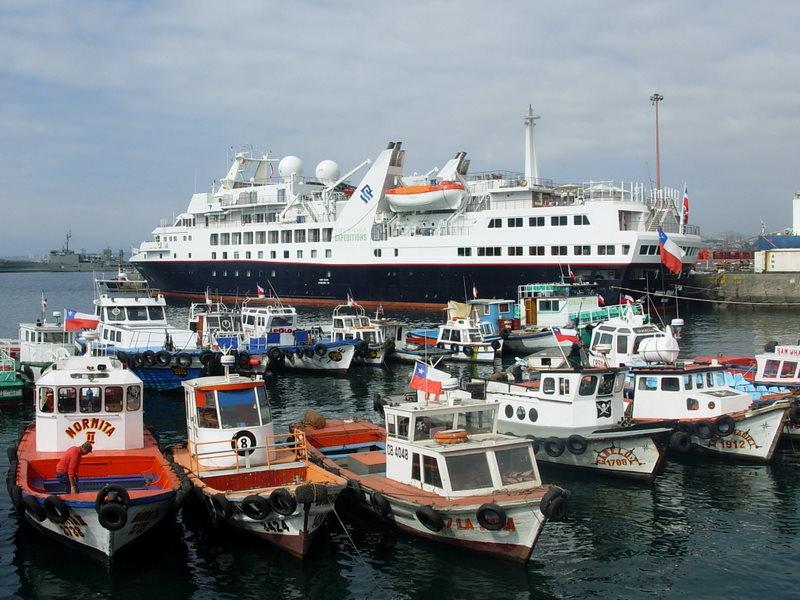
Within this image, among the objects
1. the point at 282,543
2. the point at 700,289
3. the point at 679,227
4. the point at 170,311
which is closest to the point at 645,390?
the point at 282,543

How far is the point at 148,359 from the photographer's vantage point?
3475cm

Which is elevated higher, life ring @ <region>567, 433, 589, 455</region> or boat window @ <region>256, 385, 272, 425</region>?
boat window @ <region>256, 385, 272, 425</region>

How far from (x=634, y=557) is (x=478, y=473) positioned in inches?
149

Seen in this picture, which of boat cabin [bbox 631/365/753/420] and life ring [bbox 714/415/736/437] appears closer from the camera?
life ring [bbox 714/415/736/437]

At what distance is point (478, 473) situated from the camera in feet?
53.3

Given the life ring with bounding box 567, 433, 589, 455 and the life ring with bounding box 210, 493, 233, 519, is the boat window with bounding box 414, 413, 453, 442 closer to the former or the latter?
the life ring with bounding box 210, 493, 233, 519

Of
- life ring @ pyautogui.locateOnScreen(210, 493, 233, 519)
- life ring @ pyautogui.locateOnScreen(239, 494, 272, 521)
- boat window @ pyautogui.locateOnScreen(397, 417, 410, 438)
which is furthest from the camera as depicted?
boat window @ pyautogui.locateOnScreen(397, 417, 410, 438)

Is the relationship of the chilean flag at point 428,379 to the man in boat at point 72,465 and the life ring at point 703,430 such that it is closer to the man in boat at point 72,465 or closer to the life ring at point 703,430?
the man in boat at point 72,465

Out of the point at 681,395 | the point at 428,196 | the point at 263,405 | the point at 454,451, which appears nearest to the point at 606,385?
the point at 681,395

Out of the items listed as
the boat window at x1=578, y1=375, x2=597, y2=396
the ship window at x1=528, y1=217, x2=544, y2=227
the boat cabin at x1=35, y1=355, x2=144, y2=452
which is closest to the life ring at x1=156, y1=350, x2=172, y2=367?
the boat cabin at x1=35, y1=355, x2=144, y2=452

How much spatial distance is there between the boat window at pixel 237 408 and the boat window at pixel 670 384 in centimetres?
1235

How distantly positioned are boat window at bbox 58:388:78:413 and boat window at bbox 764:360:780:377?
71.6ft

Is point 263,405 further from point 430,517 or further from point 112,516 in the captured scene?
point 430,517

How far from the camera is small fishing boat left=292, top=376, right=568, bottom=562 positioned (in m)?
15.4
